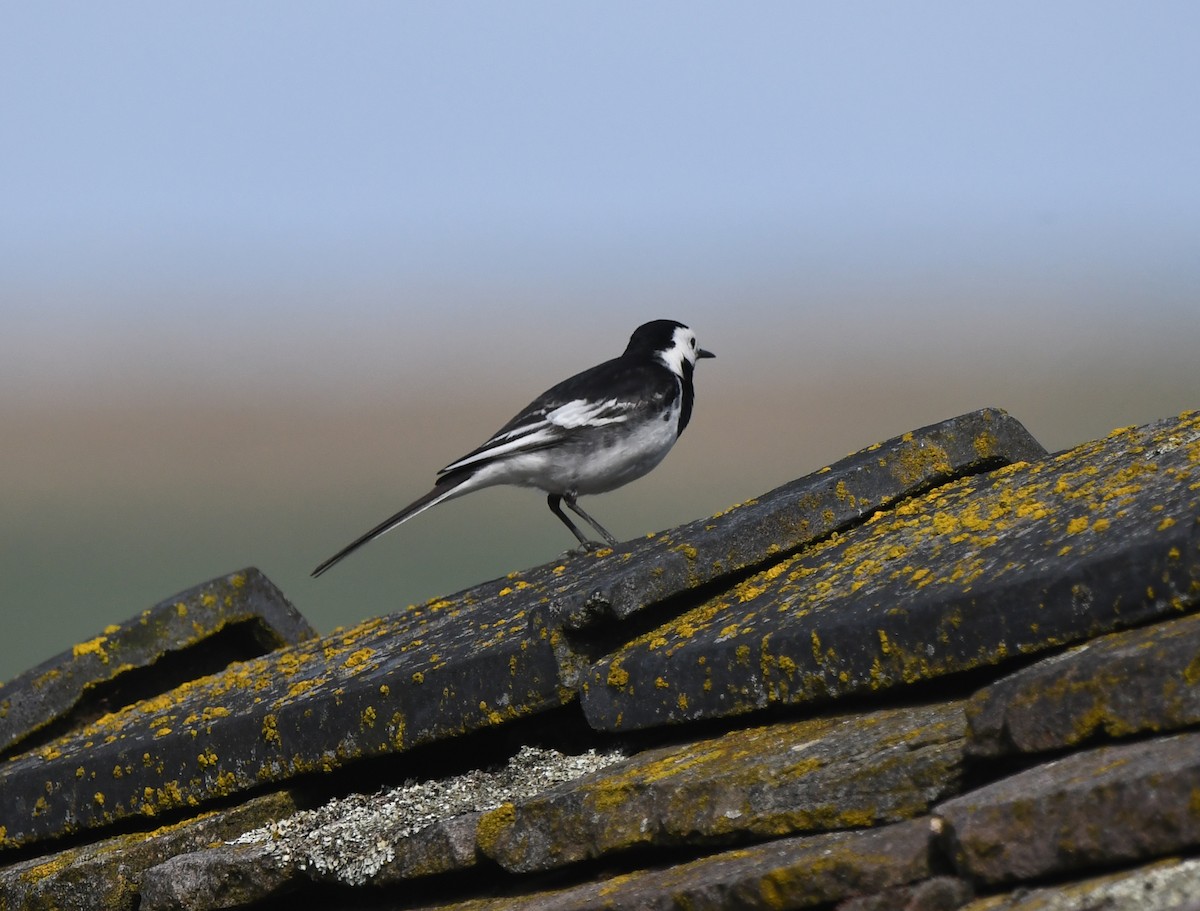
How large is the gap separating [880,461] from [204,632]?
2634 millimetres

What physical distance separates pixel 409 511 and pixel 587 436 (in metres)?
1.46

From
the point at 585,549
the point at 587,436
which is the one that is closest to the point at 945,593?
the point at 585,549

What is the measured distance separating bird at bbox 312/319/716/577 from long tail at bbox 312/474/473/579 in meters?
0.12

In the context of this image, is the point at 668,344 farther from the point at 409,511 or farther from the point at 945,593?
the point at 945,593

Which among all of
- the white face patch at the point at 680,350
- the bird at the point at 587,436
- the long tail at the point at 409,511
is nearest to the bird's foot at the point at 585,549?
the long tail at the point at 409,511

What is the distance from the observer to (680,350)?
10.2 metres

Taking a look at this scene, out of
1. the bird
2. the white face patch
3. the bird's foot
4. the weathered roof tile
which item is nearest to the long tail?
the bird

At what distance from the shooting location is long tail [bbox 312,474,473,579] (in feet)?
23.5

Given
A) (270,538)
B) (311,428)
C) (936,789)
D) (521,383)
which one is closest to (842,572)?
(936,789)

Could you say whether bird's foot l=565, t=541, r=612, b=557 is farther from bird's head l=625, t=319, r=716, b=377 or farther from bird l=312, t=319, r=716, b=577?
bird's head l=625, t=319, r=716, b=377

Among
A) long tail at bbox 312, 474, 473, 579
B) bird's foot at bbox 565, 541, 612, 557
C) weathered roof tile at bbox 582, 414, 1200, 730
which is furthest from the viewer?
long tail at bbox 312, 474, 473, 579

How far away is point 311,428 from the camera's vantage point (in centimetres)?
6272

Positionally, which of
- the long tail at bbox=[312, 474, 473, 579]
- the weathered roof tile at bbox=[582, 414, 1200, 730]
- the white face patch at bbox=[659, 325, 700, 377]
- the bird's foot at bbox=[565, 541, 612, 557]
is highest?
the white face patch at bbox=[659, 325, 700, 377]

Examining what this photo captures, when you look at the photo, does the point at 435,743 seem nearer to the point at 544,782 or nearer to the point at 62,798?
the point at 544,782
